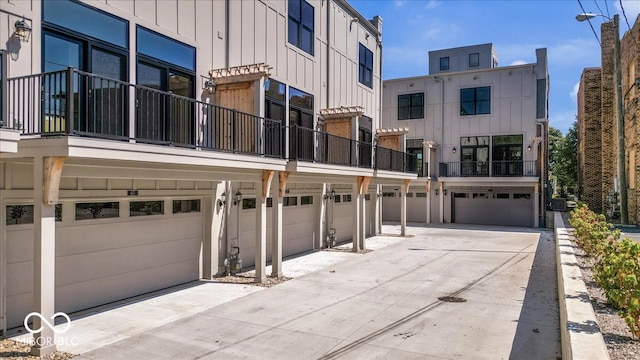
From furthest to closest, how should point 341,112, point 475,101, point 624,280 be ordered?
point 475,101
point 341,112
point 624,280

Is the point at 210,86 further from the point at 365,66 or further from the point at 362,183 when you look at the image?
the point at 365,66

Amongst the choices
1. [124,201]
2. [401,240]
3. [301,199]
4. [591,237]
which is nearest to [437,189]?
[401,240]

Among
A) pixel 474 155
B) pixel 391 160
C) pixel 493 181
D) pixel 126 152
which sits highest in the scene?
pixel 474 155

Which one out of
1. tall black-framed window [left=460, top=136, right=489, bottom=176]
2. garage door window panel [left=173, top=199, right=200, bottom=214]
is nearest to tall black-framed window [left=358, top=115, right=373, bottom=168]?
garage door window panel [left=173, top=199, right=200, bottom=214]

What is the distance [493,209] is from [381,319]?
67.1 ft

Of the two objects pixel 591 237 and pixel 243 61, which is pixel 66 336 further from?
pixel 591 237

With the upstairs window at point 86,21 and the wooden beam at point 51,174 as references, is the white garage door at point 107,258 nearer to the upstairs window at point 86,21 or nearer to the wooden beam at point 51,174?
the wooden beam at point 51,174

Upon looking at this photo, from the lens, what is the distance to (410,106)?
28328mm

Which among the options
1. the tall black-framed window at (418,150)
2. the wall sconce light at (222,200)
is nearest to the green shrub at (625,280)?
the wall sconce light at (222,200)

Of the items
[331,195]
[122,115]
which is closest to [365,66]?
[331,195]

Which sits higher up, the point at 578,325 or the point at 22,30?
the point at 22,30

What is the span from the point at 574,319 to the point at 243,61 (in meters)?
9.56

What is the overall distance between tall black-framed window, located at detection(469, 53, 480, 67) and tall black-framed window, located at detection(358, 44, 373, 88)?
1724 centimetres

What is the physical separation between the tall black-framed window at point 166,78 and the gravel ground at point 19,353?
3.93 metres
